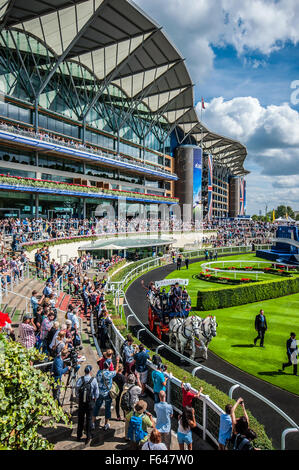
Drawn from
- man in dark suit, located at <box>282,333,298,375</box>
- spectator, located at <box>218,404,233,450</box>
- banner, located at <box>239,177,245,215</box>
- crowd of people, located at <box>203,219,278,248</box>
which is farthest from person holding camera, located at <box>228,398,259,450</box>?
banner, located at <box>239,177,245,215</box>

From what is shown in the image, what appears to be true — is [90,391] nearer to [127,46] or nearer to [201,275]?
[201,275]

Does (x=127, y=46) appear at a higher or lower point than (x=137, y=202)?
higher

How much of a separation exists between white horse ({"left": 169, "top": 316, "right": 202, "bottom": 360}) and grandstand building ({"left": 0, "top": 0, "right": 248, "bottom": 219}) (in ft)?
73.1

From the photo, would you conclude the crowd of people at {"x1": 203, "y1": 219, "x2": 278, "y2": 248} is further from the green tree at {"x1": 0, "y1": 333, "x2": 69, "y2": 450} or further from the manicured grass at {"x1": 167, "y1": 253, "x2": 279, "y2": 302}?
the green tree at {"x1": 0, "y1": 333, "x2": 69, "y2": 450}

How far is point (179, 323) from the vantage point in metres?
11.0

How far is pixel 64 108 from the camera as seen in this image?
40500 mm

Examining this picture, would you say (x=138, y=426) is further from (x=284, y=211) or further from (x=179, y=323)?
(x=284, y=211)

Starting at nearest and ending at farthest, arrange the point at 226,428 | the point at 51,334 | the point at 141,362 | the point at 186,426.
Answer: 1. the point at 186,426
2. the point at 226,428
3. the point at 141,362
4. the point at 51,334

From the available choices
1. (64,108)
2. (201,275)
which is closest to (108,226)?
(201,275)

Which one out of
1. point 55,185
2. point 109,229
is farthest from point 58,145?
point 109,229

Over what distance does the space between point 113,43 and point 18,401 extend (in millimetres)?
39397

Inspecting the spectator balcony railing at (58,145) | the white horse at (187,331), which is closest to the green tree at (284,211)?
the spectator balcony railing at (58,145)

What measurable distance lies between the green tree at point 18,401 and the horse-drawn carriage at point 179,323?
7494 mm
